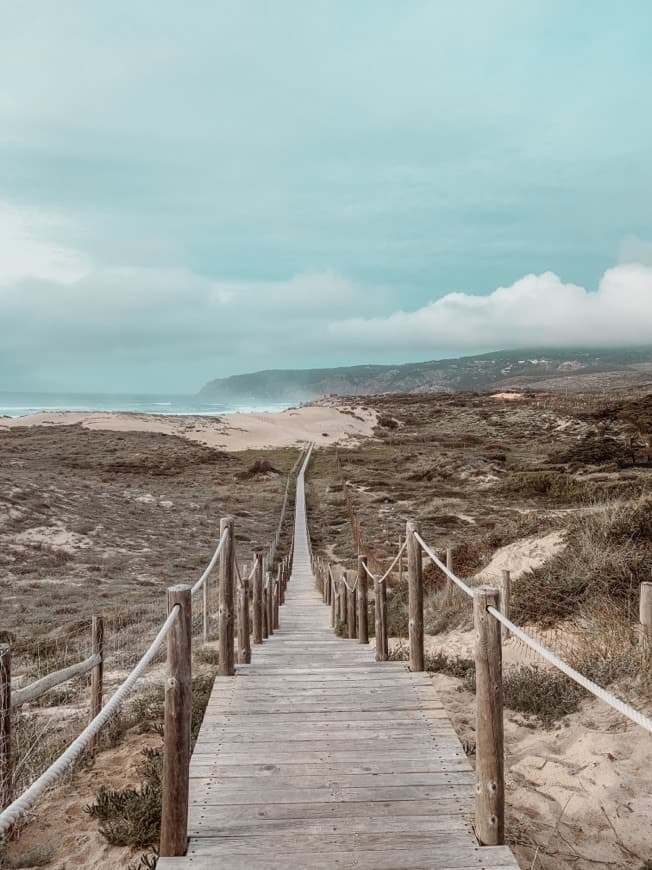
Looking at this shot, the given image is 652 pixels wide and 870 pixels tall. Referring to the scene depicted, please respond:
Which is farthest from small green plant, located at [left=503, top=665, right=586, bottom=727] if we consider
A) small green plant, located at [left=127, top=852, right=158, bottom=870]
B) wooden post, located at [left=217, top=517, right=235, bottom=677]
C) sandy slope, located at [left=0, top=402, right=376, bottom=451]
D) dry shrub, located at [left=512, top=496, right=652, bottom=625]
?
sandy slope, located at [left=0, top=402, right=376, bottom=451]

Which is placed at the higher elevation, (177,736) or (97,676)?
(177,736)

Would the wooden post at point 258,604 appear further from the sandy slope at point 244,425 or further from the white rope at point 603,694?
the sandy slope at point 244,425

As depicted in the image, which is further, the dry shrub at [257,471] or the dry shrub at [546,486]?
the dry shrub at [257,471]

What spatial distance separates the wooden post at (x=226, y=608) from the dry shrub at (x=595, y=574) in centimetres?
419

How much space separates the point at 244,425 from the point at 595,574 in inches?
2281

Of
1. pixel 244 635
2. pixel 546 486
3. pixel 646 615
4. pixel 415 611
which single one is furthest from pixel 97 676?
pixel 546 486

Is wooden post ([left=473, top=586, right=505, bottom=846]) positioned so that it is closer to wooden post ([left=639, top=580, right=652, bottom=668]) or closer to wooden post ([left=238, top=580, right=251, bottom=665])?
wooden post ([left=639, top=580, right=652, bottom=668])

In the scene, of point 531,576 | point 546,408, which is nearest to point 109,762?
point 531,576

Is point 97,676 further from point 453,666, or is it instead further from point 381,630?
point 453,666

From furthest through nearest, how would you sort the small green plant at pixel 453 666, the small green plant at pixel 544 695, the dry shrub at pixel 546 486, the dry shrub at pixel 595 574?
the dry shrub at pixel 546 486 → the dry shrub at pixel 595 574 → the small green plant at pixel 453 666 → the small green plant at pixel 544 695

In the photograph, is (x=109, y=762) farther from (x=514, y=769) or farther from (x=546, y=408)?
(x=546, y=408)

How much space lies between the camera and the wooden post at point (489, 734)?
2.76 m

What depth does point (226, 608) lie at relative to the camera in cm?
511

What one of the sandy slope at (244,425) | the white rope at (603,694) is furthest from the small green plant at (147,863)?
the sandy slope at (244,425)
